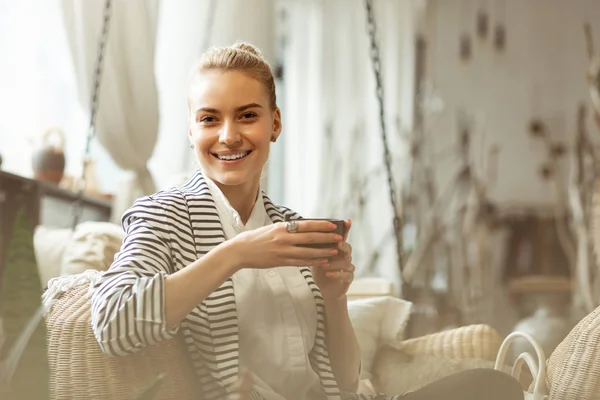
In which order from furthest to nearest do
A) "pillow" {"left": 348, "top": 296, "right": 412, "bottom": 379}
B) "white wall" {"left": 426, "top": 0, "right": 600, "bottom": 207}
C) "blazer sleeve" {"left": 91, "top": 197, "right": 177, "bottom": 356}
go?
"white wall" {"left": 426, "top": 0, "right": 600, "bottom": 207} < "pillow" {"left": 348, "top": 296, "right": 412, "bottom": 379} < "blazer sleeve" {"left": 91, "top": 197, "right": 177, "bottom": 356}

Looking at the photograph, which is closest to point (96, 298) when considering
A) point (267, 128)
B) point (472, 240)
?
point (267, 128)

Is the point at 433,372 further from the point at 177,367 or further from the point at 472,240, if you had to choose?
the point at 472,240

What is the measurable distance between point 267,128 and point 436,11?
5402 millimetres

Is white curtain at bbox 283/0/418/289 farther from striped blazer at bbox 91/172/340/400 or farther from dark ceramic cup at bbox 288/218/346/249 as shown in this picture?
dark ceramic cup at bbox 288/218/346/249

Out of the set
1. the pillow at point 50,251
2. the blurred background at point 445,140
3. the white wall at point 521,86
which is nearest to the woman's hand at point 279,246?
the pillow at point 50,251

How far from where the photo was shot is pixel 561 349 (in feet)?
4.26

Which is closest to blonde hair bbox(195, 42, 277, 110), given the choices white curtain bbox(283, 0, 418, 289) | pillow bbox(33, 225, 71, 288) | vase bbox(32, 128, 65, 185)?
pillow bbox(33, 225, 71, 288)

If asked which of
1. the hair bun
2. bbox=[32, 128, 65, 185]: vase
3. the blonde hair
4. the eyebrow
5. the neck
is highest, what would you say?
bbox=[32, 128, 65, 185]: vase

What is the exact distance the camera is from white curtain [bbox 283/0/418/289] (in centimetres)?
541

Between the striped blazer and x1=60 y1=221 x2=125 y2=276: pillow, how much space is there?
29.6 inches

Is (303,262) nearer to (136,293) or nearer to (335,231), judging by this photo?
(335,231)

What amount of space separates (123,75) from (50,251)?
0.67 m

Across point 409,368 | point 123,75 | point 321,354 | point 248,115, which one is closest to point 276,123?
point 248,115

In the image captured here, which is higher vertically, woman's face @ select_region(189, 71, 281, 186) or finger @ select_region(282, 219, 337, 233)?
woman's face @ select_region(189, 71, 281, 186)
